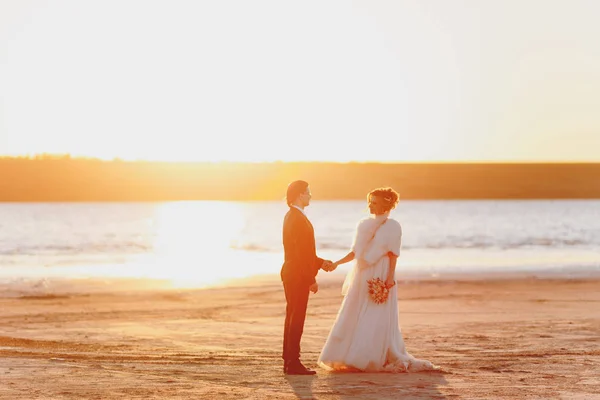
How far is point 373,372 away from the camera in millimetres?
10719

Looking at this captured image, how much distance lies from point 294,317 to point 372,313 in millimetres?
887

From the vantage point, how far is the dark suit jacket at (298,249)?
10.6 meters

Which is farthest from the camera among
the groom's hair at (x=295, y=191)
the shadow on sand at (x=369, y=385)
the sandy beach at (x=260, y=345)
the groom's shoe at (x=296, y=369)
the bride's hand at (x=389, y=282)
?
the bride's hand at (x=389, y=282)

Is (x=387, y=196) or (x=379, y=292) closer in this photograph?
(x=379, y=292)

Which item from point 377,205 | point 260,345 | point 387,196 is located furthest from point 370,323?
point 260,345

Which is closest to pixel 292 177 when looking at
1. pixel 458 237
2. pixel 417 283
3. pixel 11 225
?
pixel 11 225

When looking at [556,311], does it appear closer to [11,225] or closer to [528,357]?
[528,357]

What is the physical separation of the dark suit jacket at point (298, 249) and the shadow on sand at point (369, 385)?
1.10 m

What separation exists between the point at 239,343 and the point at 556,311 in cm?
657

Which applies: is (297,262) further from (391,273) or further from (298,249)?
(391,273)

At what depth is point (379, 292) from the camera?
1088cm

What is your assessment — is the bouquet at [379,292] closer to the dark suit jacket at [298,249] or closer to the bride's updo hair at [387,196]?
the dark suit jacket at [298,249]

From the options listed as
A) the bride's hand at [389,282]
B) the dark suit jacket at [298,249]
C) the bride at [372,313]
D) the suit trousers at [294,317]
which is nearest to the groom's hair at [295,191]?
the dark suit jacket at [298,249]

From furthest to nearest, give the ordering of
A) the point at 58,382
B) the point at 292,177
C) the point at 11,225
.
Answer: the point at 292,177, the point at 11,225, the point at 58,382
